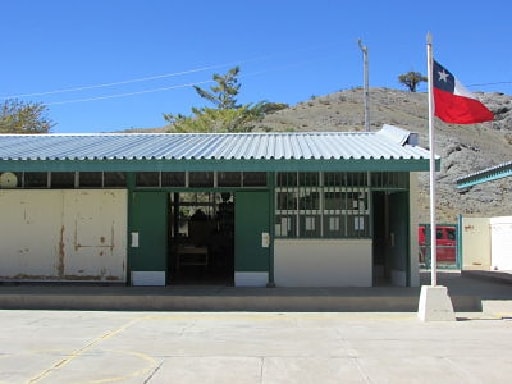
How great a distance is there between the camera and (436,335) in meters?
10.9

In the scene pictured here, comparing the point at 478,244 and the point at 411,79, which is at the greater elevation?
the point at 411,79

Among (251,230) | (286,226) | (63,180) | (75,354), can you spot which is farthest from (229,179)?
(75,354)

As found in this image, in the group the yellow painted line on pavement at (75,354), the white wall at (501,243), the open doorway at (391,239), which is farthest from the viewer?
the white wall at (501,243)

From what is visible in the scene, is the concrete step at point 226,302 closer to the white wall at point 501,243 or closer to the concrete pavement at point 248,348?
the concrete pavement at point 248,348

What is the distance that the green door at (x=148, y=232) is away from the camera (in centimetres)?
1688

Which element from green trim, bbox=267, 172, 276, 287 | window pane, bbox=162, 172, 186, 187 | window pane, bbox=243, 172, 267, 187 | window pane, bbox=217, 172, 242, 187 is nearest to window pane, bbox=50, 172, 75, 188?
window pane, bbox=162, 172, 186, 187

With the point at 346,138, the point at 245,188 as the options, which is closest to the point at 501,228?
the point at 346,138

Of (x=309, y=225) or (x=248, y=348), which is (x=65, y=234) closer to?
(x=309, y=225)

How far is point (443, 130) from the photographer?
66562 millimetres

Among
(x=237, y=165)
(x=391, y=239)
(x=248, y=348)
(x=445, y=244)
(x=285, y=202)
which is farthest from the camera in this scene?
(x=445, y=244)

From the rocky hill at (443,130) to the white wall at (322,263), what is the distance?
79.4 feet

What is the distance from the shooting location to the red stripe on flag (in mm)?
13117

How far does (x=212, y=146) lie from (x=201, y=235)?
18.8 ft

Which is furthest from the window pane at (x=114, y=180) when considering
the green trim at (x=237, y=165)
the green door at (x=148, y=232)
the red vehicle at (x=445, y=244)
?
the red vehicle at (x=445, y=244)
